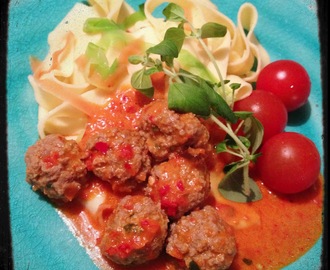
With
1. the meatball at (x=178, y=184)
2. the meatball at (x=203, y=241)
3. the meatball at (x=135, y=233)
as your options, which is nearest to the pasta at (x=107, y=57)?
the meatball at (x=178, y=184)

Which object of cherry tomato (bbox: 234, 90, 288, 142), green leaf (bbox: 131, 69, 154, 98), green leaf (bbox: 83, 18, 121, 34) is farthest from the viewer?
green leaf (bbox: 83, 18, 121, 34)

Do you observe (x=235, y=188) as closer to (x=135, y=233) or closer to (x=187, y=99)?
(x=187, y=99)

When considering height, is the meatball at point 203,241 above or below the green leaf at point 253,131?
below

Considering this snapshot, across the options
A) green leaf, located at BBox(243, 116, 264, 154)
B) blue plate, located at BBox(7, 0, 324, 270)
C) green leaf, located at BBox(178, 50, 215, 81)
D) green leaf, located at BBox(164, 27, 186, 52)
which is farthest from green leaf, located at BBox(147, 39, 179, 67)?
blue plate, located at BBox(7, 0, 324, 270)

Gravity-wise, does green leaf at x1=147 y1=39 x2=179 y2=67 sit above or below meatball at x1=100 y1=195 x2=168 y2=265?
above

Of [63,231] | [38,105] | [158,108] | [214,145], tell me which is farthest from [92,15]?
[63,231]

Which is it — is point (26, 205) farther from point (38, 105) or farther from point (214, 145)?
point (214, 145)

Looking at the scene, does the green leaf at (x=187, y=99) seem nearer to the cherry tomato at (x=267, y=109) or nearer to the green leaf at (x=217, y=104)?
the green leaf at (x=217, y=104)

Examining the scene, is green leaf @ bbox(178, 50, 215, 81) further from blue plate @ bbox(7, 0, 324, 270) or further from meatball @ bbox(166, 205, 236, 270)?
meatball @ bbox(166, 205, 236, 270)
